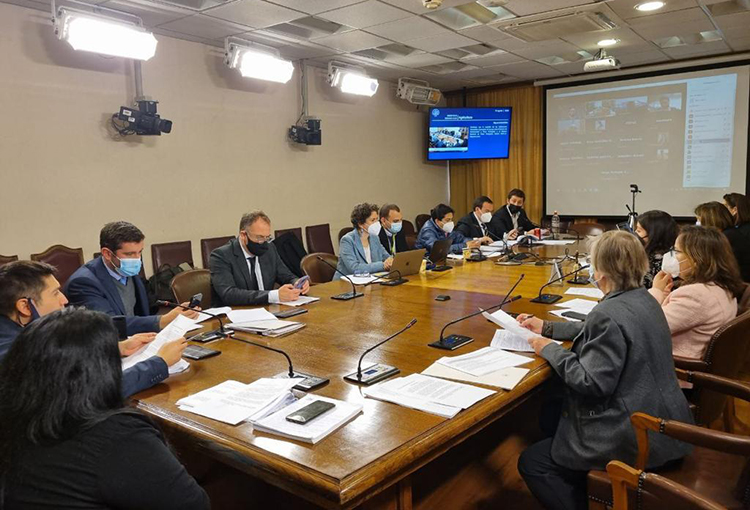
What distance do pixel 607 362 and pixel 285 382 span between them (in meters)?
0.98

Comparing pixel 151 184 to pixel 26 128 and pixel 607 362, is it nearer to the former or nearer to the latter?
Answer: pixel 26 128

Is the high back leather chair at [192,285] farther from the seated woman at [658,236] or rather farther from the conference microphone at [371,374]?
the seated woman at [658,236]

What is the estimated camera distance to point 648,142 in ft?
23.7

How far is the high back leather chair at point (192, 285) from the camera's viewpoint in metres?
3.25

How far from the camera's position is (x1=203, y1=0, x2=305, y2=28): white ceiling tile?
13.7 feet

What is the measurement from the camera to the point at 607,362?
1651 millimetres

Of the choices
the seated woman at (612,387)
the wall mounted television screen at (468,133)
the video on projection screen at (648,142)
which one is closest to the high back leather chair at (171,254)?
the seated woman at (612,387)

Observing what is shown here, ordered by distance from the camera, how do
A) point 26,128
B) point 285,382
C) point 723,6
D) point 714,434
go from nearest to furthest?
point 714,434 < point 285,382 < point 26,128 < point 723,6

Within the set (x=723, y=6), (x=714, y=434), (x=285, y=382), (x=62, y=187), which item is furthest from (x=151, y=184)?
(x=723, y=6)

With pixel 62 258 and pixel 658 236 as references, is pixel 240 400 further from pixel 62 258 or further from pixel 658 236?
pixel 62 258

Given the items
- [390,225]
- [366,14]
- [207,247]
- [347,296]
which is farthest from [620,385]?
[207,247]

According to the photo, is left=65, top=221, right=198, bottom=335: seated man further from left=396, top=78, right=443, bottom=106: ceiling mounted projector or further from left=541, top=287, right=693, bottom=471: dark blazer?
left=396, top=78, right=443, bottom=106: ceiling mounted projector

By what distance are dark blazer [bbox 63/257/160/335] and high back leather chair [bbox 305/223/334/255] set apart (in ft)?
12.2

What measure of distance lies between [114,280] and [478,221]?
13.7 feet
